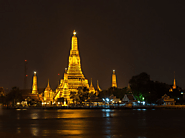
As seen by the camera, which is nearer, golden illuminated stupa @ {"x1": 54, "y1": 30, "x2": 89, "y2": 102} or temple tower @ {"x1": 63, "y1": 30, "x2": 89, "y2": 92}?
golden illuminated stupa @ {"x1": 54, "y1": 30, "x2": 89, "y2": 102}

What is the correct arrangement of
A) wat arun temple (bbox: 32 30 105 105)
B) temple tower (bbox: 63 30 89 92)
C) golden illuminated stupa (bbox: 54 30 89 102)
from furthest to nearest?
temple tower (bbox: 63 30 89 92) → golden illuminated stupa (bbox: 54 30 89 102) → wat arun temple (bbox: 32 30 105 105)

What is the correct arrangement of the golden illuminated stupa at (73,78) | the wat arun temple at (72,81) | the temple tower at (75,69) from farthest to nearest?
the temple tower at (75,69), the golden illuminated stupa at (73,78), the wat arun temple at (72,81)

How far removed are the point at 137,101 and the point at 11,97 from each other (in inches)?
1515

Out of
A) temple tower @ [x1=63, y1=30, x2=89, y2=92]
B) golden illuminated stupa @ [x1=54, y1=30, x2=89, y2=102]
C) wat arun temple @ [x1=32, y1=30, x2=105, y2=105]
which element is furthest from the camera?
temple tower @ [x1=63, y1=30, x2=89, y2=92]

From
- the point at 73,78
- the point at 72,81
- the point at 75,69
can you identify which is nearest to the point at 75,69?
the point at 75,69

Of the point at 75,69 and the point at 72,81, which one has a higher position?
the point at 75,69

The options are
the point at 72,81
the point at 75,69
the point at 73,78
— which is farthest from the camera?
the point at 75,69

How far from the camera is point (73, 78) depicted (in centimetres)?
12725

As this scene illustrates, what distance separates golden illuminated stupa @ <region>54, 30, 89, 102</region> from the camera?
12206 cm

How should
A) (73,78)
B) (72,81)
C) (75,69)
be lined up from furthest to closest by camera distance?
(75,69), (73,78), (72,81)

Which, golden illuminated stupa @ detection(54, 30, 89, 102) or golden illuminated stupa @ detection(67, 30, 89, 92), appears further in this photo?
golden illuminated stupa @ detection(67, 30, 89, 92)

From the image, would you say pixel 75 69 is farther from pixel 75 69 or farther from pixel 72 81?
pixel 72 81

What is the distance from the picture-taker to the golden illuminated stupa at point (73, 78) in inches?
4805

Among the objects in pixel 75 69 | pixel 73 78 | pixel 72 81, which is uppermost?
pixel 75 69
